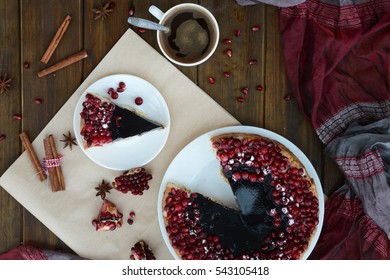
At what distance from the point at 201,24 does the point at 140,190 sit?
2.21ft

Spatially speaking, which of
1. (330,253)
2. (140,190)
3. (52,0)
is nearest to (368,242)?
(330,253)

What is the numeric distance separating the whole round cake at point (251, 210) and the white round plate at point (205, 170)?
0.08 feet

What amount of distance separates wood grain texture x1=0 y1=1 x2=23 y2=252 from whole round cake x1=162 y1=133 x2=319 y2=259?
63 cm

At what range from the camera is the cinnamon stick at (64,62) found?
1726 millimetres

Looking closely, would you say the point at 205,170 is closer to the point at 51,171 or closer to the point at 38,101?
the point at 51,171

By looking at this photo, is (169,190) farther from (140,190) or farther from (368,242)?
(368,242)

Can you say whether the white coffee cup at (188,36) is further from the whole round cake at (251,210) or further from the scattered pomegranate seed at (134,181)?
the scattered pomegranate seed at (134,181)

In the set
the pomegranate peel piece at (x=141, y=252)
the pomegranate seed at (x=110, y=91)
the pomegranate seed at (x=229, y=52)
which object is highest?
the pomegranate seed at (x=229, y=52)

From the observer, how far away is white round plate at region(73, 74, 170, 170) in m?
A: 1.69

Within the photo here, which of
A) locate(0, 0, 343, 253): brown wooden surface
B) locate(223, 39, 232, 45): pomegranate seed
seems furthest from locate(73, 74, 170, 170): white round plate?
locate(223, 39, 232, 45): pomegranate seed

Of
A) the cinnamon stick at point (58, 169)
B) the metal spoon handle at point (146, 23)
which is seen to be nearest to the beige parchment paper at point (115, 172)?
the cinnamon stick at point (58, 169)

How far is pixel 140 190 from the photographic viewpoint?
1.70 m

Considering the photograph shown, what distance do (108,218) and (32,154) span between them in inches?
15.6

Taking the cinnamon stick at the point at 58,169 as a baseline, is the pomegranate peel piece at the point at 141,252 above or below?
below
